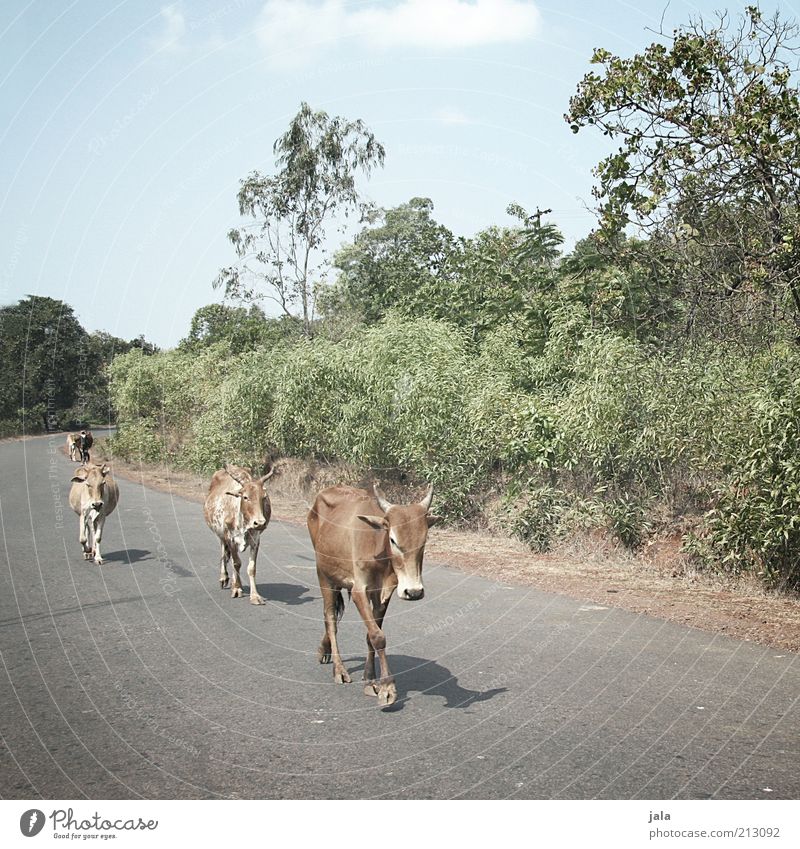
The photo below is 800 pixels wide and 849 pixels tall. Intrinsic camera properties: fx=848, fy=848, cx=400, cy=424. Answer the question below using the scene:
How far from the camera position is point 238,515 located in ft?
36.4

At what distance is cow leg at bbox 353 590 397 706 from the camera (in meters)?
6.39

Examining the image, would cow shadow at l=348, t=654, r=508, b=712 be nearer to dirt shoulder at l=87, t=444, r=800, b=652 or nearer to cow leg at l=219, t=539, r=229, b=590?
dirt shoulder at l=87, t=444, r=800, b=652

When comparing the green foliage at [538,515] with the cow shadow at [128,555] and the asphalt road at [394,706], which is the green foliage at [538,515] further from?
the cow shadow at [128,555]

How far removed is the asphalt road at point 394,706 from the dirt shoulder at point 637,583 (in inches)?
18.7

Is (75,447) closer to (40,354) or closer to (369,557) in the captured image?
(40,354)

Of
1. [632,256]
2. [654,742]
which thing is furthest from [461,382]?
[654,742]

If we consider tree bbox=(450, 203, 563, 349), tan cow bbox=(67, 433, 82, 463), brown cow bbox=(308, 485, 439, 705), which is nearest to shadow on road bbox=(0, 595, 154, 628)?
brown cow bbox=(308, 485, 439, 705)

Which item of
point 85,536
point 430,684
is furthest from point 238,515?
point 430,684

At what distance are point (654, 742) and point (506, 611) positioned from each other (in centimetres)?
431

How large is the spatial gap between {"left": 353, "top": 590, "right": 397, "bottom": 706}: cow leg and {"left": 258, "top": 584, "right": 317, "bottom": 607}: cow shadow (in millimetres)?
4036

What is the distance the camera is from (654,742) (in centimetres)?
577

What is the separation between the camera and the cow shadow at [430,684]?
6.70 meters

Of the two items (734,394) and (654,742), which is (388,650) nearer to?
(654,742)

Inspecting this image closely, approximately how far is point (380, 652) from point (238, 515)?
5152mm
